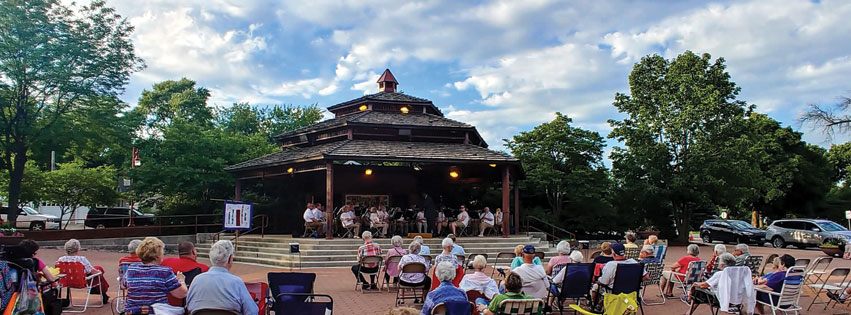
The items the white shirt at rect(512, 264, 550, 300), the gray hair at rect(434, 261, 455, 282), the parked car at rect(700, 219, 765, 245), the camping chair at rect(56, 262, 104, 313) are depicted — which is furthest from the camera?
the parked car at rect(700, 219, 765, 245)

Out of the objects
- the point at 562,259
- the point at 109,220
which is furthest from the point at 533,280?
the point at 109,220

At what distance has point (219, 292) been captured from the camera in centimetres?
483

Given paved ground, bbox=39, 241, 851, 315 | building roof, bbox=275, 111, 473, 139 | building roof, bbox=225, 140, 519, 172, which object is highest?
building roof, bbox=275, 111, 473, 139

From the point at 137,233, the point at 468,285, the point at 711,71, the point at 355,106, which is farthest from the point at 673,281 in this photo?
the point at 711,71

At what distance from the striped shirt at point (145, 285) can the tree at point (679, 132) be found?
969 inches

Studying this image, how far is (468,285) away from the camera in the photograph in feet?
22.1

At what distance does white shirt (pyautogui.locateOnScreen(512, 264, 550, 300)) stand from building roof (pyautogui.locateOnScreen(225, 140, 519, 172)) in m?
11.7

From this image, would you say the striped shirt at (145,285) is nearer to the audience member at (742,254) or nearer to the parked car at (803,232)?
the audience member at (742,254)

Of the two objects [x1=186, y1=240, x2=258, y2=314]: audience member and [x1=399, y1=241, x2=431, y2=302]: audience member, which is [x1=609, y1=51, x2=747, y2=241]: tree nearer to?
[x1=399, y1=241, x2=431, y2=302]: audience member

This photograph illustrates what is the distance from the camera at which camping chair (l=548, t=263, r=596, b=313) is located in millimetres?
8031

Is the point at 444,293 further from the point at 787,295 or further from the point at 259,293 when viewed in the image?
the point at 787,295

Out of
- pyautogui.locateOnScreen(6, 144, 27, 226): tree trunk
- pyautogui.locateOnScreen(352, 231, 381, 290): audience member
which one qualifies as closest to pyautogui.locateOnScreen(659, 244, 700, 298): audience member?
pyautogui.locateOnScreen(352, 231, 381, 290): audience member

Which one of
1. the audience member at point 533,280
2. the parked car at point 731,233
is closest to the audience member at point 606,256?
the audience member at point 533,280

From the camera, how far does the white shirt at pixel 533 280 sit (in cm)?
745
